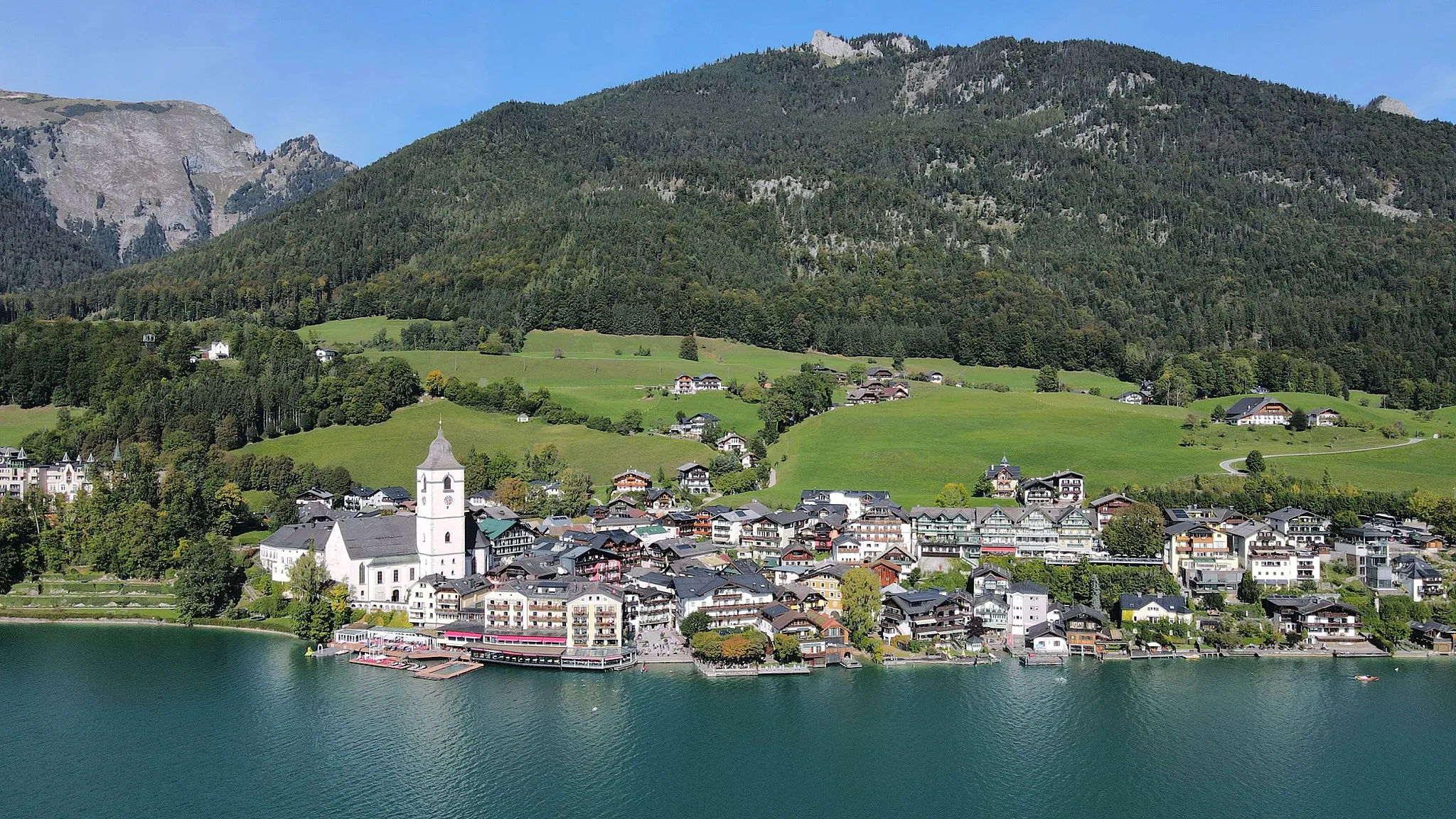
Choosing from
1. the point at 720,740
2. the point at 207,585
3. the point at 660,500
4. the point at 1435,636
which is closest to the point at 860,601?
the point at 720,740

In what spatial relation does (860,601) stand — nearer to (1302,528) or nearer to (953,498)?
(953,498)

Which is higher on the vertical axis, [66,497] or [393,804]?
[66,497]

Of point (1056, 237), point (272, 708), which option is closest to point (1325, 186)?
point (1056, 237)

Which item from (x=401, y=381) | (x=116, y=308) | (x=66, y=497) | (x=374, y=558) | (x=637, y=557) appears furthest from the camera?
(x=116, y=308)

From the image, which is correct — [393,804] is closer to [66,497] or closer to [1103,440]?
[66,497]

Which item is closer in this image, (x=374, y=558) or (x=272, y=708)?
(x=272, y=708)

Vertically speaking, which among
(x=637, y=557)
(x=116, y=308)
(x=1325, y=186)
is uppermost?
(x=1325, y=186)

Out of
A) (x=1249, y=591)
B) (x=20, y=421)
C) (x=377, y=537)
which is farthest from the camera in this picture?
(x=20, y=421)
